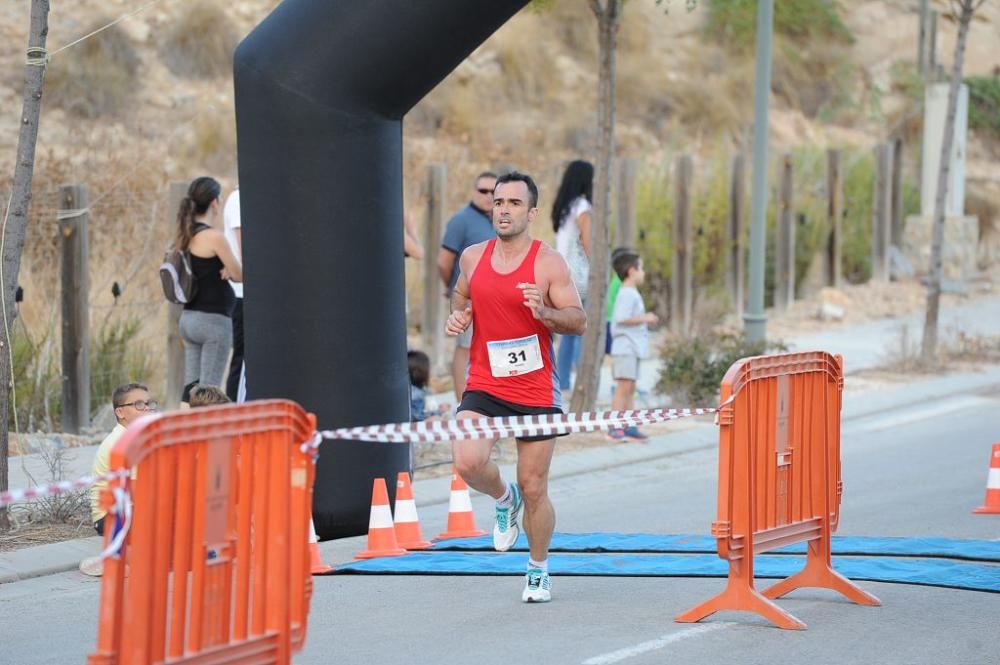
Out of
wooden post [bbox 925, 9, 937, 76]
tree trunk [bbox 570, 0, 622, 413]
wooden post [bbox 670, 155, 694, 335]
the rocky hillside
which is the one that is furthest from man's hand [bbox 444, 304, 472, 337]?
wooden post [bbox 925, 9, 937, 76]

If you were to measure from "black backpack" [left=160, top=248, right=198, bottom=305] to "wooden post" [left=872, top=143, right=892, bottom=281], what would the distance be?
15.2 m

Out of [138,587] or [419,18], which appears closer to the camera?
[138,587]

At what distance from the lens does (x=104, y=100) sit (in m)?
28.4

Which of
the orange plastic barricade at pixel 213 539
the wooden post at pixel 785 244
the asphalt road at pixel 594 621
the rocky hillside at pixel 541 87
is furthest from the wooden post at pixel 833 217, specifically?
the orange plastic barricade at pixel 213 539

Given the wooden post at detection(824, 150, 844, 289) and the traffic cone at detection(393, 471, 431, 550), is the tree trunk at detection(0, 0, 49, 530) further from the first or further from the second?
the wooden post at detection(824, 150, 844, 289)

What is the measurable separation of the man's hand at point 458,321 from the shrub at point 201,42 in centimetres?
2367

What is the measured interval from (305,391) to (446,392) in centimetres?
593

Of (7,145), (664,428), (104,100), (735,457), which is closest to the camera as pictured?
(735,457)

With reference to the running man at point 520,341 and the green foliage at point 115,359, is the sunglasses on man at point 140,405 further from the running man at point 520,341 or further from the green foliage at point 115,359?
the green foliage at point 115,359

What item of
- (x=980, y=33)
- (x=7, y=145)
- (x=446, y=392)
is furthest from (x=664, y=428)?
(x=980, y=33)

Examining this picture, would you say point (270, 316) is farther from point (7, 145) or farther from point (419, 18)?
point (7, 145)

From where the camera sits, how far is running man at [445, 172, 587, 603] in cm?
759

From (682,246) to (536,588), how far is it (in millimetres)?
12682

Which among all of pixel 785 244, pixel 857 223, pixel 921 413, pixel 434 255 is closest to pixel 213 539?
pixel 921 413
